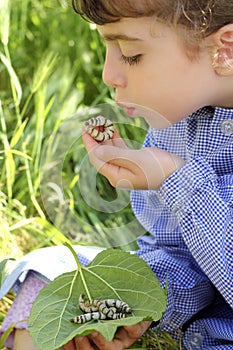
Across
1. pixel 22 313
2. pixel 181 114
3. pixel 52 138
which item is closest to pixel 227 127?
pixel 181 114

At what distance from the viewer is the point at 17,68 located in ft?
7.45

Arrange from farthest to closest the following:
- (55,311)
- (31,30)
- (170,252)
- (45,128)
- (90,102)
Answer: (31,30) → (90,102) → (45,128) → (170,252) → (55,311)

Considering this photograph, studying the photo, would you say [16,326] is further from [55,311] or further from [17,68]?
[17,68]

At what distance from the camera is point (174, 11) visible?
4.37 ft

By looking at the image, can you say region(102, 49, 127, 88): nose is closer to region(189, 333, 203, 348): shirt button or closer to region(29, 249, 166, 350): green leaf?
region(29, 249, 166, 350): green leaf

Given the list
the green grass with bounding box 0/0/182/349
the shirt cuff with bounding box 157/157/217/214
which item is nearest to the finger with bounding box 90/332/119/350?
the green grass with bounding box 0/0/182/349

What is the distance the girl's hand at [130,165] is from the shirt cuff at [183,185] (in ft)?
0.04

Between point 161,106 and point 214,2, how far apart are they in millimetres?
186

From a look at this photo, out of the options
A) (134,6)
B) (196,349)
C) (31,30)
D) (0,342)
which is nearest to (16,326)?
(0,342)

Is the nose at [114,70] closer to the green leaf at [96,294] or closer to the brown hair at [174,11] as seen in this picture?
the brown hair at [174,11]

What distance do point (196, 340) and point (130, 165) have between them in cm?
35

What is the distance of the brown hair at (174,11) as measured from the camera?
4.33 ft

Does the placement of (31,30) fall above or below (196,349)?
above

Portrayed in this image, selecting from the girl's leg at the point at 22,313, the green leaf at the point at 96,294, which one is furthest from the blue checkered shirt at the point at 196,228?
the girl's leg at the point at 22,313
